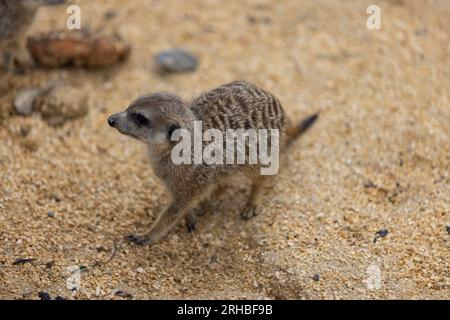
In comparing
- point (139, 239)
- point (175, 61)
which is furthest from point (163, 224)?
point (175, 61)

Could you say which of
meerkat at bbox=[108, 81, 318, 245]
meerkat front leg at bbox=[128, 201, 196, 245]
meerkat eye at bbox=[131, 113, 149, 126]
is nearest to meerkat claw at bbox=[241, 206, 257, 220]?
meerkat at bbox=[108, 81, 318, 245]

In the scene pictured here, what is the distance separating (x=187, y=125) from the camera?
2.88 m

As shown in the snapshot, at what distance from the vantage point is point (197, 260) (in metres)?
3.02

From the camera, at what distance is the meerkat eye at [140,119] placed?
2.85 m

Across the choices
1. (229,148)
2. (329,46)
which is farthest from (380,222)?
(329,46)

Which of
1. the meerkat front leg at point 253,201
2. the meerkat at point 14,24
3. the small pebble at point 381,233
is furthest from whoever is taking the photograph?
the meerkat at point 14,24

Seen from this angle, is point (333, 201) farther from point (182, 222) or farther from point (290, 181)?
point (182, 222)

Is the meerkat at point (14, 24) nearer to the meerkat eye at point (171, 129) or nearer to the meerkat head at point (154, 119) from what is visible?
the meerkat head at point (154, 119)

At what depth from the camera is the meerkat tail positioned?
3.64 m

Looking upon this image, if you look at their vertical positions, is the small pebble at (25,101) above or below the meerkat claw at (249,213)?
above

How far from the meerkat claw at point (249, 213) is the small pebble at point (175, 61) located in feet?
4.42

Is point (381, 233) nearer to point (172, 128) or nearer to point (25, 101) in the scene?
point (172, 128)

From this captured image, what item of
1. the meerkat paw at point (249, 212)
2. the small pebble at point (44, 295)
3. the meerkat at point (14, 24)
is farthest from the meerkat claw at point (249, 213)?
the meerkat at point (14, 24)

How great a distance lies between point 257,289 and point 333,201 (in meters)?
0.75
